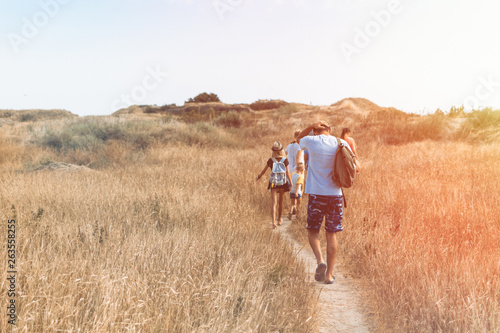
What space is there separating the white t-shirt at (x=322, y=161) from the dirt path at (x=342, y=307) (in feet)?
3.89

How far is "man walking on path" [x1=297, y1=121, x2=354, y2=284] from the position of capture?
445cm

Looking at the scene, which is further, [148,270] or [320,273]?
[320,273]

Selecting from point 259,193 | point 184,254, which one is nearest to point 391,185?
point 259,193

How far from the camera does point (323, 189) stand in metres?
4.46

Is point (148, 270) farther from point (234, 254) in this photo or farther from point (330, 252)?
point (330, 252)

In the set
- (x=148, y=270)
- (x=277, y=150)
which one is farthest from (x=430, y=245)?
(x=148, y=270)

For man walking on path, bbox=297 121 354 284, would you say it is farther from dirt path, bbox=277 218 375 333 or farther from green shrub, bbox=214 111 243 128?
green shrub, bbox=214 111 243 128

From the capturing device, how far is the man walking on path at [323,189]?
445 centimetres

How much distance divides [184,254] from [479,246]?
3.78 metres

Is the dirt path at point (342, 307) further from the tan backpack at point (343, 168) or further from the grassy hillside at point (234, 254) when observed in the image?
the tan backpack at point (343, 168)

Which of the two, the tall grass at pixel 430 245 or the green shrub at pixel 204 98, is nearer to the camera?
the tall grass at pixel 430 245

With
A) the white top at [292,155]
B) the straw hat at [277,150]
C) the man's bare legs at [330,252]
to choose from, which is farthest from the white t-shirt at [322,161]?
the white top at [292,155]

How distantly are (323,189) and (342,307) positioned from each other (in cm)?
138

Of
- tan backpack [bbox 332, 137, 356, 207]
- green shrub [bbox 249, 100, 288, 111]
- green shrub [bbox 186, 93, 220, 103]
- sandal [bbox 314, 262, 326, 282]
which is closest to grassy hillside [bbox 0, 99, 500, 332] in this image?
Answer: sandal [bbox 314, 262, 326, 282]
